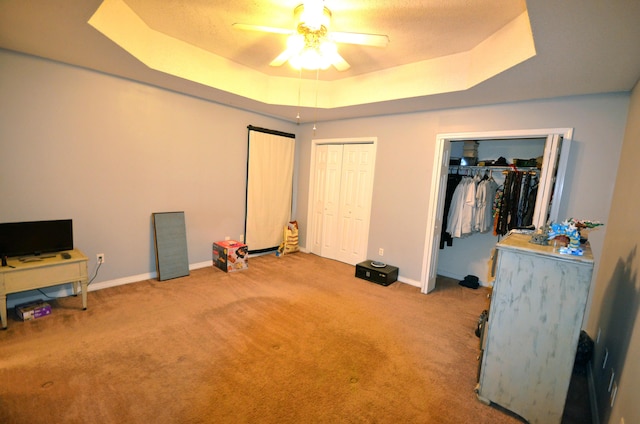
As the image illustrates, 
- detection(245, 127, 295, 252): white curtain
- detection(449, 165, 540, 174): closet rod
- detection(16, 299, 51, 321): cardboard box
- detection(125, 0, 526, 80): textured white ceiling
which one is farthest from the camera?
detection(245, 127, 295, 252): white curtain

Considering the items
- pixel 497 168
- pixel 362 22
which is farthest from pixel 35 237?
pixel 497 168

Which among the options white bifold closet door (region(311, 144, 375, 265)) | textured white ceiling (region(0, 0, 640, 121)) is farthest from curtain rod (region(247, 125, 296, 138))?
textured white ceiling (region(0, 0, 640, 121))

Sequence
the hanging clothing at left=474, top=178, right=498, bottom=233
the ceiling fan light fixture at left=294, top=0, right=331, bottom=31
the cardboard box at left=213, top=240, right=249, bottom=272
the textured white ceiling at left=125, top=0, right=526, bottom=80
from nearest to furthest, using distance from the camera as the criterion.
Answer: the ceiling fan light fixture at left=294, top=0, right=331, bottom=31, the textured white ceiling at left=125, top=0, right=526, bottom=80, the hanging clothing at left=474, top=178, right=498, bottom=233, the cardboard box at left=213, top=240, right=249, bottom=272

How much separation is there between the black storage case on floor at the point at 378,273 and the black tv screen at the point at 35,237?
3.53 meters

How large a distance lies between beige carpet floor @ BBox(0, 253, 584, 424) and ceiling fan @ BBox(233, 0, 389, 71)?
2516 mm

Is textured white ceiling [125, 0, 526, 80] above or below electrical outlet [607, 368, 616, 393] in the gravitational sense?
above

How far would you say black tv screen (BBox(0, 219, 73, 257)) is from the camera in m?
2.60

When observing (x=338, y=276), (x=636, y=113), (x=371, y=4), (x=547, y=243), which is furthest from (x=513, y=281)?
(x=338, y=276)

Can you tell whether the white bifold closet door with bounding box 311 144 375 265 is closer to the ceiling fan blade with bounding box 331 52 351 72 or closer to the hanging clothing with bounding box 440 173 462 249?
the hanging clothing with bounding box 440 173 462 249

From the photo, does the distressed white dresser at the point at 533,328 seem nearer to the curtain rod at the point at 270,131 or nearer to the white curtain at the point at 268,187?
the white curtain at the point at 268,187

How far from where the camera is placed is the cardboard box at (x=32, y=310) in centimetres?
259

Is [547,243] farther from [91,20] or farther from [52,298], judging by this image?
[52,298]

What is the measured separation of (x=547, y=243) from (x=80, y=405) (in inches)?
127

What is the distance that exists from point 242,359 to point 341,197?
3.15 meters
